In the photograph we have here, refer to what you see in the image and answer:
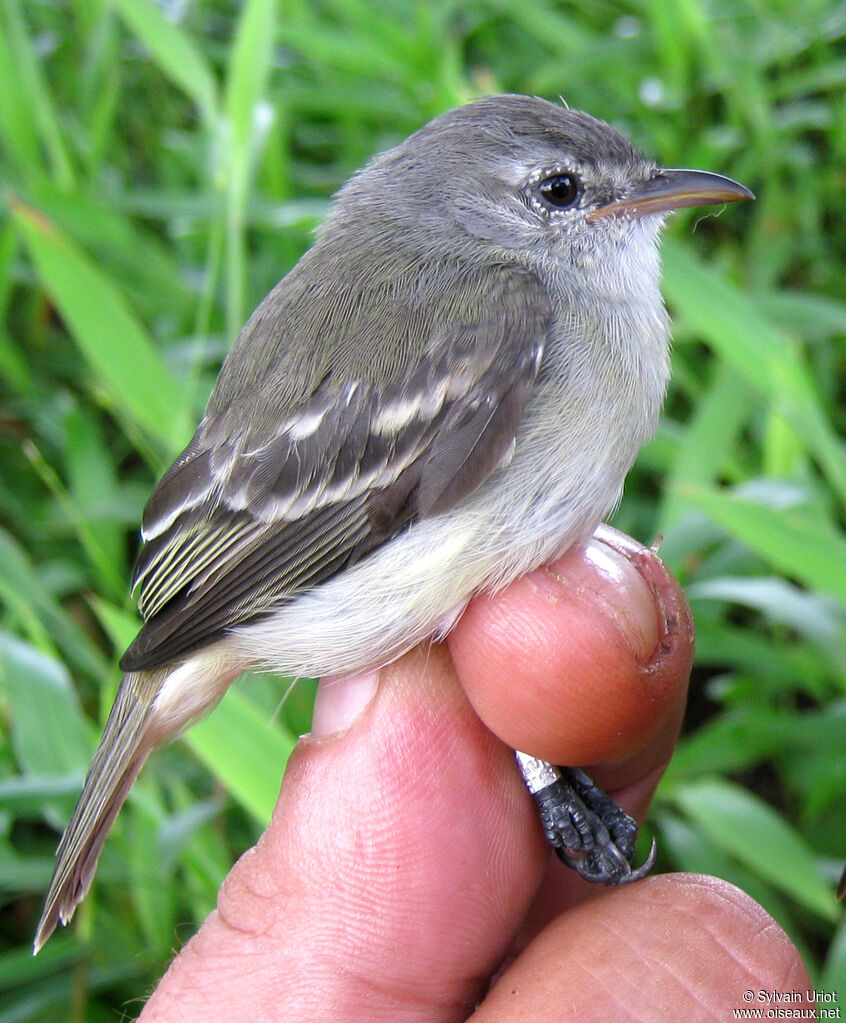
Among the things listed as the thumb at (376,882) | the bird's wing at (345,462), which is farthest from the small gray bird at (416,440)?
the thumb at (376,882)

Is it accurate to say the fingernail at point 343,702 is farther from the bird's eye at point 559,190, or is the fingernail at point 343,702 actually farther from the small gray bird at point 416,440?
the bird's eye at point 559,190

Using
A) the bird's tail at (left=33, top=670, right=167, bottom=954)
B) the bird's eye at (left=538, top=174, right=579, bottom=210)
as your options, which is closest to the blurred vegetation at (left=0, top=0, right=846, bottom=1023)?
the bird's tail at (left=33, top=670, right=167, bottom=954)

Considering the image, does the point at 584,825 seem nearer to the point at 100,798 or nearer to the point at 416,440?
the point at 416,440

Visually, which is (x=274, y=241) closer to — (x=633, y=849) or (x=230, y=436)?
(x=230, y=436)

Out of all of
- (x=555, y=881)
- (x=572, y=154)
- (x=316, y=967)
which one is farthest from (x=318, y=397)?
(x=555, y=881)

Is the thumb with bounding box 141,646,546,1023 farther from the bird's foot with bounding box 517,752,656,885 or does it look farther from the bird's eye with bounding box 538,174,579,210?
the bird's eye with bounding box 538,174,579,210

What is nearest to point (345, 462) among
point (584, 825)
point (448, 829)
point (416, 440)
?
point (416, 440)
